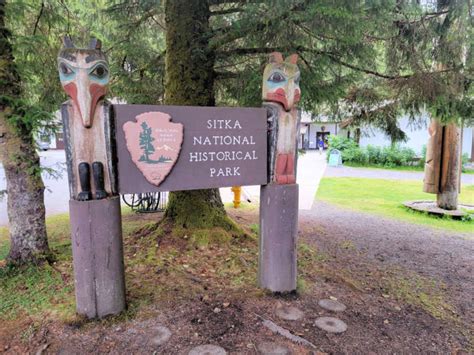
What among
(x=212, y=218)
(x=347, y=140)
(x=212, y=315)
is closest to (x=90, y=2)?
(x=212, y=218)

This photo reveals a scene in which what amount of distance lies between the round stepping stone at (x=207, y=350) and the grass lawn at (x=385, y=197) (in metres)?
6.05

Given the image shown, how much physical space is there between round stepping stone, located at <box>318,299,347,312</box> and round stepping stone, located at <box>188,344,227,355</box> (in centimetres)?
113

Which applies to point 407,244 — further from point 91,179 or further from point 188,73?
point 91,179

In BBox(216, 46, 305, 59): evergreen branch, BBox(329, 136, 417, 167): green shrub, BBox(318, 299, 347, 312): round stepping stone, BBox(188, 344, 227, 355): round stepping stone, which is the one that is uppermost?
BBox(216, 46, 305, 59): evergreen branch

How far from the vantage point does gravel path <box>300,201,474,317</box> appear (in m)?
4.20

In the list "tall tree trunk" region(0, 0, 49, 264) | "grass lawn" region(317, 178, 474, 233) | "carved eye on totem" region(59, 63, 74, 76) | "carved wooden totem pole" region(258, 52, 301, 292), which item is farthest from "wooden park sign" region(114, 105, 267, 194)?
"grass lawn" region(317, 178, 474, 233)

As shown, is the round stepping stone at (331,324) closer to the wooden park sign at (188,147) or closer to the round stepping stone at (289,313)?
the round stepping stone at (289,313)

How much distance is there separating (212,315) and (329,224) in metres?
4.42

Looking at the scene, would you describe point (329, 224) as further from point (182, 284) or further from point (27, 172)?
point (27, 172)

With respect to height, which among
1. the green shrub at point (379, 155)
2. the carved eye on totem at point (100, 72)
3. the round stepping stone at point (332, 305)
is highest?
the carved eye on totem at point (100, 72)

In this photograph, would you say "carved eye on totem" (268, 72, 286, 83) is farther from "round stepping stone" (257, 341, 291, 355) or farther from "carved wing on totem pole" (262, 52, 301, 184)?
"round stepping stone" (257, 341, 291, 355)

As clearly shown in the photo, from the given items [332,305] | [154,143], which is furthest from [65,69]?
[332,305]

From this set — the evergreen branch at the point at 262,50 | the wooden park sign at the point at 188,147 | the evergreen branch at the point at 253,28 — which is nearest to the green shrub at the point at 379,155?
the evergreen branch at the point at 262,50

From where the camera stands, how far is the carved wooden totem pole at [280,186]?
298 centimetres
